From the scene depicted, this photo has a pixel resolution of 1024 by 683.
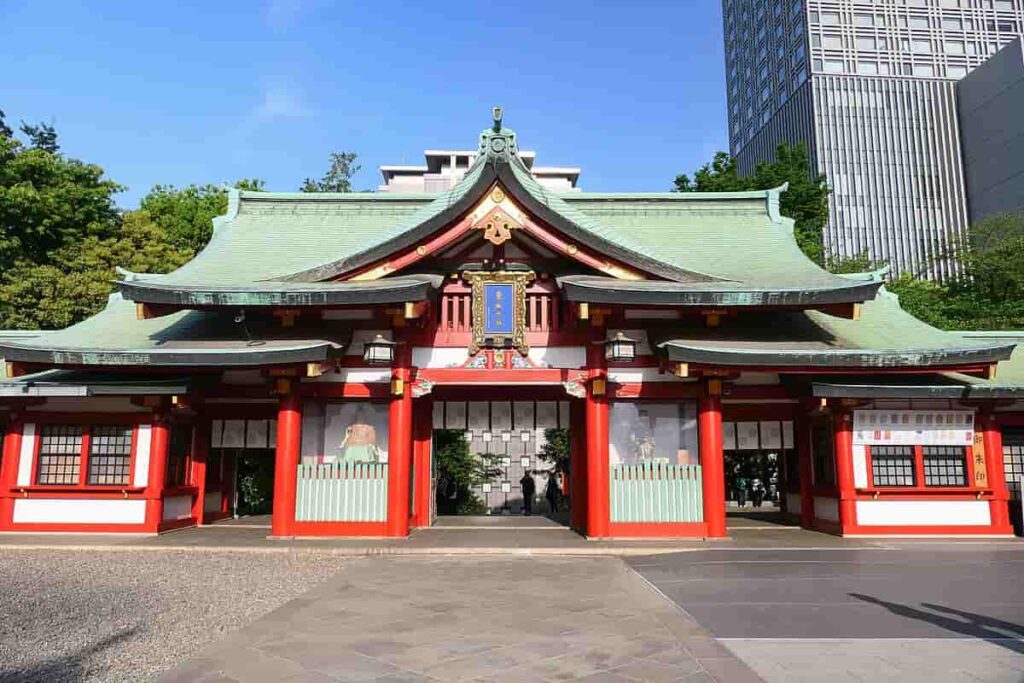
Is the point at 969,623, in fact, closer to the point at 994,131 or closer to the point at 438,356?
the point at 438,356

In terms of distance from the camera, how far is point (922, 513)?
50.3ft

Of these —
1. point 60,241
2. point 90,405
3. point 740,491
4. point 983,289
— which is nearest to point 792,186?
point 983,289

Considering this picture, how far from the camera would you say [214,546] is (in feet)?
45.4

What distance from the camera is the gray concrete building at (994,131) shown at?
72.6 metres

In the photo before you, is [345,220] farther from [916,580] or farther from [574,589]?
[916,580]

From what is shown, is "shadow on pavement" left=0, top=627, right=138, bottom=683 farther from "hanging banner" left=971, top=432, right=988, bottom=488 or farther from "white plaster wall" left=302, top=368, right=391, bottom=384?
"hanging banner" left=971, top=432, right=988, bottom=488

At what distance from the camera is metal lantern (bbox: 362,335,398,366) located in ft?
48.6

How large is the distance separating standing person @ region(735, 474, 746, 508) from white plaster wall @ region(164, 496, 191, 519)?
21.8 meters

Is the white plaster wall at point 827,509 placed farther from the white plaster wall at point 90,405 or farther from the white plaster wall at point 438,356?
the white plaster wall at point 90,405

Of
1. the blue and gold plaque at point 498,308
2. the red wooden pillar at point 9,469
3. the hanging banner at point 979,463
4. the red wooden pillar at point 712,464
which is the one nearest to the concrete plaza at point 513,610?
the red wooden pillar at point 712,464

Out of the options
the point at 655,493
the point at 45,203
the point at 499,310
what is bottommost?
the point at 655,493

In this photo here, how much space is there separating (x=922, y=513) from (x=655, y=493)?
620cm

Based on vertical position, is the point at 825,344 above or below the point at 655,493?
above

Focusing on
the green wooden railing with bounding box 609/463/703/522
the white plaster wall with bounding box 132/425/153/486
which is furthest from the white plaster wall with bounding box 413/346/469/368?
the white plaster wall with bounding box 132/425/153/486
